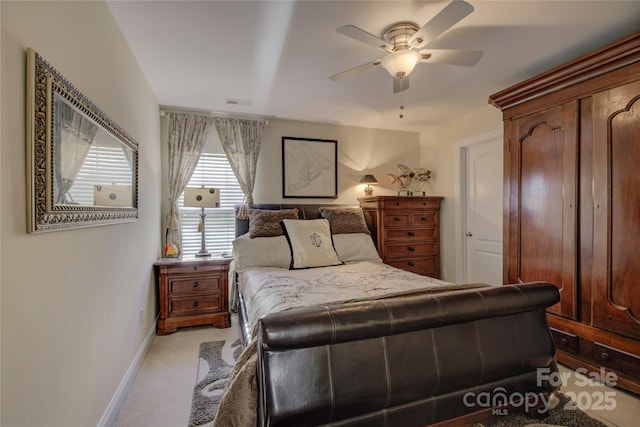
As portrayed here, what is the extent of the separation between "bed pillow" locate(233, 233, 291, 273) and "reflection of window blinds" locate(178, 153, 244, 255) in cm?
83

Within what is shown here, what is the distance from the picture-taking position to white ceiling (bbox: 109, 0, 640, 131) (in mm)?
1881

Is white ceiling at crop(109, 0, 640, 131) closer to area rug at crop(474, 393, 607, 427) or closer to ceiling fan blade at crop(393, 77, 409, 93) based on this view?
ceiling fan blade at crop(393, 77, 409, 93)

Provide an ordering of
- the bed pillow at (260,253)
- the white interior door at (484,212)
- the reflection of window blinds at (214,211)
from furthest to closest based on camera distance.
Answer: the reflection of window blinds at (214,211) < the white interior door at (484,212) < the bed pillow at (260,253)

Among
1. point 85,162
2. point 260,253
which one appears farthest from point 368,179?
point 85,162

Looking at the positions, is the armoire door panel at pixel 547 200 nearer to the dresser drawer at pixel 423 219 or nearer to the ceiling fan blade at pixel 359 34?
the dresser drawer at pixel 423 219

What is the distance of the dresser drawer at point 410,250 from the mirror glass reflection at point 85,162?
292cm

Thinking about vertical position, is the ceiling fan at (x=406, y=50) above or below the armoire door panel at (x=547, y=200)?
above

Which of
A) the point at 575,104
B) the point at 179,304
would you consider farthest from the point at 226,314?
the point at 575,104

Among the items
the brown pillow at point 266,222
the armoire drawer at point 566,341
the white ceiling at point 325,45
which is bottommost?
the armoire drawer at point 566,341

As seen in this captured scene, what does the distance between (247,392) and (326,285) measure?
108 cm

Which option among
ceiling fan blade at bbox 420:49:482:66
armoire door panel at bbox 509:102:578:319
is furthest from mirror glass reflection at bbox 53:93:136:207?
armoire door panel at bbox 509:102:578:319

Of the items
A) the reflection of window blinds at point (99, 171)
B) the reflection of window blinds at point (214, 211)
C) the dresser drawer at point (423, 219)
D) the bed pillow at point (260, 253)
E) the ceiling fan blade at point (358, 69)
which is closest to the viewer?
the reflection of window blinds at point (99, 171)

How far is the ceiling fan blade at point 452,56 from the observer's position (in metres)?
1.96

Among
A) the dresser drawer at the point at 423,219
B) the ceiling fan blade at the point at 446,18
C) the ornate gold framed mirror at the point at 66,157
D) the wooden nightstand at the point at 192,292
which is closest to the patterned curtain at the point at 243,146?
the wooden nightstand at the point at 192,292
